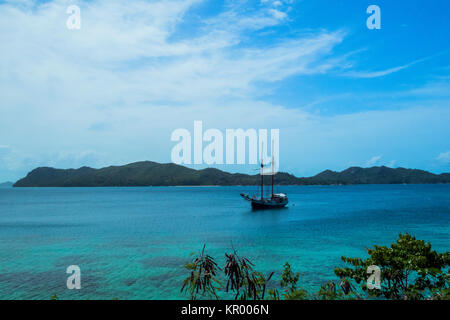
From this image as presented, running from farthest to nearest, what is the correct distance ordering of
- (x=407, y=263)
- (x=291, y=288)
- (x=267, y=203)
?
(x=267, y=203)
(x=407, y=263)
(x=291, y=288)

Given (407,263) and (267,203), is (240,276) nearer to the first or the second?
(407,263)

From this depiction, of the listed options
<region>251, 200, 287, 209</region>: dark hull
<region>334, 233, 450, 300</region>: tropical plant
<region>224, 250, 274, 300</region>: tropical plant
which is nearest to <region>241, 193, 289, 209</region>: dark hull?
<region>251, 200, 287, 209</region>: dark hull

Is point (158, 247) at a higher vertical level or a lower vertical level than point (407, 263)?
lower

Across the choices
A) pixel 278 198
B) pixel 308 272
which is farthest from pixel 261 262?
pixel 278 198

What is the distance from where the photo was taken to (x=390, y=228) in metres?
39.0

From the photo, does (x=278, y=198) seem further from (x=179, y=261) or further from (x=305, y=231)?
(x=179, y=261)

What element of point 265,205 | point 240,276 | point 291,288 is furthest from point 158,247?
point 265,205

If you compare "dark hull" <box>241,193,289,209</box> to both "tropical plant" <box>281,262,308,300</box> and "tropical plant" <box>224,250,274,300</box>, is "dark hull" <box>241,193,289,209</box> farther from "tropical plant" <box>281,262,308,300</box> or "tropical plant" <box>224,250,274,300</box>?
"tropical plant" <box>224,250,274,300</box>

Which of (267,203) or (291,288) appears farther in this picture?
(267,203)

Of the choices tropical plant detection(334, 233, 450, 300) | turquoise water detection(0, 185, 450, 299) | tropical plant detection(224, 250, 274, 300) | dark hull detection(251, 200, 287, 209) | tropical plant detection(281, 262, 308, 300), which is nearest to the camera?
tropical plant detection(224, 250, 274, 300)

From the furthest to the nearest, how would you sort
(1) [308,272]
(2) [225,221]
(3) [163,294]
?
(2) [225,221] → (1) [308,272] → (3) [163,294]

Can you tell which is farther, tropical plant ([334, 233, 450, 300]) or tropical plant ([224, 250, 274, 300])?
tropical plant ([334, 233, 450, 300])
